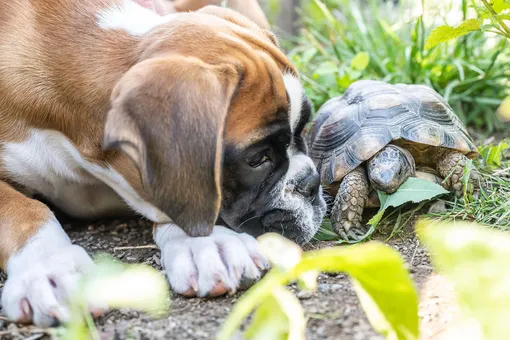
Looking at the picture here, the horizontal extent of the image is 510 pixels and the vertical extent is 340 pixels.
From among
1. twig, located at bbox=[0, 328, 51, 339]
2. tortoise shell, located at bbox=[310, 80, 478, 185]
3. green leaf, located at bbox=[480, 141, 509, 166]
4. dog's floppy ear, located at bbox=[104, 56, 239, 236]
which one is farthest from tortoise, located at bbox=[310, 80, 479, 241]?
twig, located at bbox=[0, 328, 51, 339]

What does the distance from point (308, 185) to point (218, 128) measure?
700mm

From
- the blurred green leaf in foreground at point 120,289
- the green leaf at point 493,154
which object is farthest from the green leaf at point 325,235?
the blurred green leaf in foreground at point 120,289

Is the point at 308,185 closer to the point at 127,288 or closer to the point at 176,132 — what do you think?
the point at 176,132

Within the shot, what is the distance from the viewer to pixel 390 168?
3049mm

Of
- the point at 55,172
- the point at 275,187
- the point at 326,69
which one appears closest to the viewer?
the point at 275,187

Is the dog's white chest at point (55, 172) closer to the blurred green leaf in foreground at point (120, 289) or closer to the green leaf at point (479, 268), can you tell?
the blurred green leaf in foreground at point (120, 289)

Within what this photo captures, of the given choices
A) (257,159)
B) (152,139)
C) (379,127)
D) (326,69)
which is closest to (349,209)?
(379,127)

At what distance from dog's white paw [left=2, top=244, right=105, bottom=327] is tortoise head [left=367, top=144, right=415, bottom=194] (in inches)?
52.1

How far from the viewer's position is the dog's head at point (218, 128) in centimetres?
223

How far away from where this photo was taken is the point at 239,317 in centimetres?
Result: 167

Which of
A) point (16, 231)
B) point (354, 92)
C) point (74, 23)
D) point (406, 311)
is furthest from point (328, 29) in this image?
point (406, 311)

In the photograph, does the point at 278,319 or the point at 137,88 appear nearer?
the point at 278,319

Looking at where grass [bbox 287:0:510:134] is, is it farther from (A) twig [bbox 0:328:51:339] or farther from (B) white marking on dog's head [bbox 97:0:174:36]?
(A) twig [bbox 0:328:51:339]

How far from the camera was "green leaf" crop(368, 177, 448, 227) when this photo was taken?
300 cm
